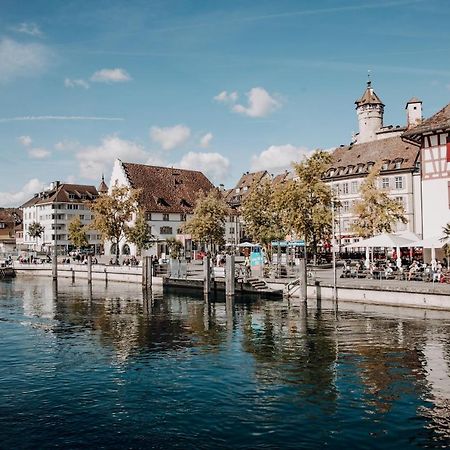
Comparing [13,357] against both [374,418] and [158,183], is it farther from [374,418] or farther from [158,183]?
[158,183]

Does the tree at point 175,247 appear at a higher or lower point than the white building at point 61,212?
lower

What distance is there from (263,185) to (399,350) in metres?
44.4

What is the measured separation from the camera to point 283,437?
16672 millimetres

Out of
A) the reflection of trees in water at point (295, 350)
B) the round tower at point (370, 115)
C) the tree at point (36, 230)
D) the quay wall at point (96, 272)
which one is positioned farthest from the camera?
the tree at point (36, 230)

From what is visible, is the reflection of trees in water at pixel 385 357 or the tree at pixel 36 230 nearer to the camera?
the reflection of trees in water at pixel 385 357

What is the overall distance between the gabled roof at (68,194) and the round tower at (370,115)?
65.5 metres

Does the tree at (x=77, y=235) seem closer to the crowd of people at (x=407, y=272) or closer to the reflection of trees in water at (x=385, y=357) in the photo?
the crowd of people at (x=407, y=272)

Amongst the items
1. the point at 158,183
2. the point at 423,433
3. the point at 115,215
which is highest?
the point at 158,183

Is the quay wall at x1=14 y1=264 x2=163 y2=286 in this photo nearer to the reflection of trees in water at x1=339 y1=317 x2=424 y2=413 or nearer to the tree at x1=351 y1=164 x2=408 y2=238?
the tree at x1=351 y1=164 x2=408 y2=238

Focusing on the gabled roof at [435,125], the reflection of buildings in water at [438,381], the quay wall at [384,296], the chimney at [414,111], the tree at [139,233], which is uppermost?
the chimney at [414,111]

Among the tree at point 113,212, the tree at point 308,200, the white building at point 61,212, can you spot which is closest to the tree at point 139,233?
the tree at point 113,212

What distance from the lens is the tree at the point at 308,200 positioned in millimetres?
59875

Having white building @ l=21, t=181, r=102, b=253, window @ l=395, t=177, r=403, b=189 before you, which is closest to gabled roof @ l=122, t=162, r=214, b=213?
window @ l=395, t=177, r=403, b=189

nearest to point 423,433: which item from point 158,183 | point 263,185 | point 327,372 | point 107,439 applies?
point 327,372
